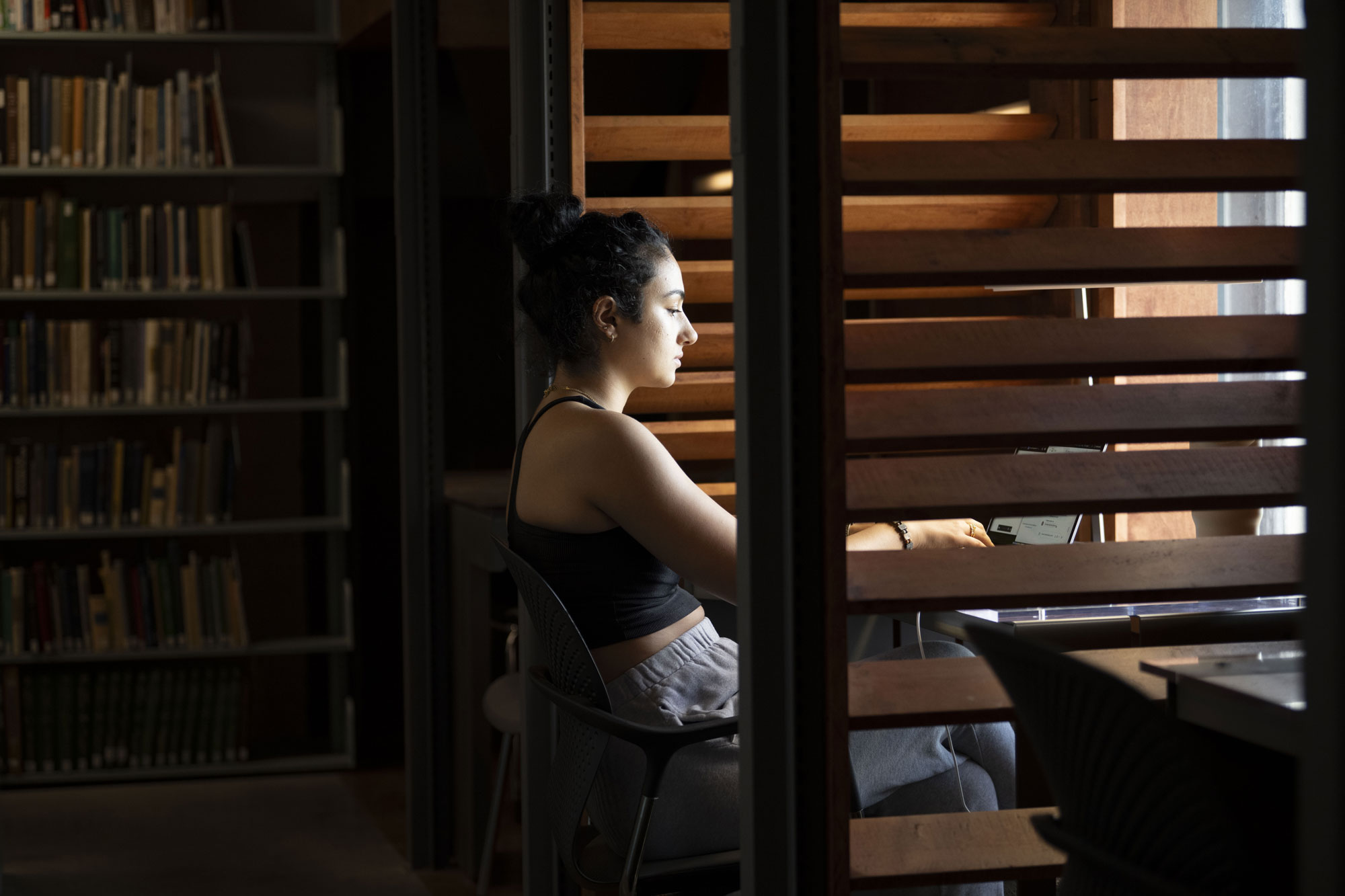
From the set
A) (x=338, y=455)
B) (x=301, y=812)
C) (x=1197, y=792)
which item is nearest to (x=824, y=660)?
(x=1197, y=792)

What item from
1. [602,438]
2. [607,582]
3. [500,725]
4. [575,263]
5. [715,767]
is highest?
[575,263]

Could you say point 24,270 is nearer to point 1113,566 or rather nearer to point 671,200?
point 671,200

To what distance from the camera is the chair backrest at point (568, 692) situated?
177 cm

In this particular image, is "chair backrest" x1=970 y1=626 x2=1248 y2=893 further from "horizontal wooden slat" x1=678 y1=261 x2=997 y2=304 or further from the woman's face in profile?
"horizontal wooden slat" x1=678 y1=261 x2=997 y2=304

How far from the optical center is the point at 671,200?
8.73ft

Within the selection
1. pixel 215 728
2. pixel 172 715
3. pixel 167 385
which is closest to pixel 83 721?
pixel 172 715

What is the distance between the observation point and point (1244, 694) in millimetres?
1041

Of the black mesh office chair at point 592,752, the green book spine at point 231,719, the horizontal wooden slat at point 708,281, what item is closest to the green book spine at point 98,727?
the green book spine at point 231,719

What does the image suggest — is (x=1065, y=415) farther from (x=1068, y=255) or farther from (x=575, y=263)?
(x=575, y=263)

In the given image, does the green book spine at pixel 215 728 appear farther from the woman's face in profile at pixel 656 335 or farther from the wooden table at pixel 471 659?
the woman's face in profile at pixel 656 335

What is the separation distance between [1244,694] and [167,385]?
12.5 ft

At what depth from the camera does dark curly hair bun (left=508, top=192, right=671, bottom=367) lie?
2.11 meters

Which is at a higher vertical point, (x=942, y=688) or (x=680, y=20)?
(x=680, y=20)

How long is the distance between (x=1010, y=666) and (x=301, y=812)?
321 centimetres
